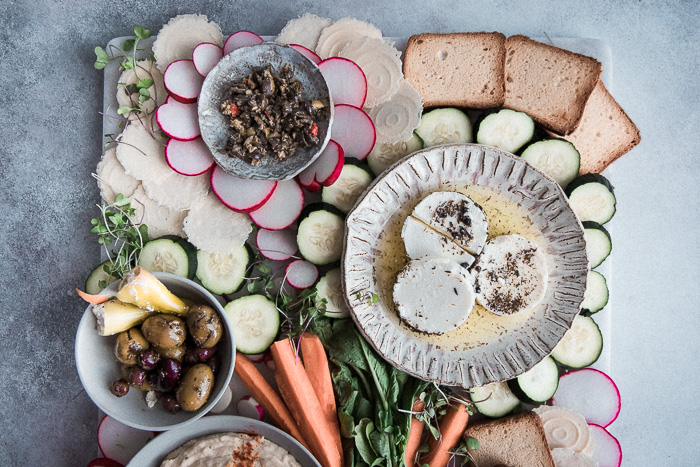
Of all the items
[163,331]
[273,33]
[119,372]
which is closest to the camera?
[163,331]

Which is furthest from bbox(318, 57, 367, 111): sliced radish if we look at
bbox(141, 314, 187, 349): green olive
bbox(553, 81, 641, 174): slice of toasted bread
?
bbox(141, 314, 187, 349): green olive

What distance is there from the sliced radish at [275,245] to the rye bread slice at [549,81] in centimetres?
121

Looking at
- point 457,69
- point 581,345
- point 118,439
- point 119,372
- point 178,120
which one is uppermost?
point 457,69

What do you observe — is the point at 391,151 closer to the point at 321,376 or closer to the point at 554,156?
the point at 554,156

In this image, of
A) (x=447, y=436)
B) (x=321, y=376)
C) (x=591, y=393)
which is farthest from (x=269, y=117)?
(x=591, y=393)

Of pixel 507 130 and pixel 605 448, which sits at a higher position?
pixel 507 130

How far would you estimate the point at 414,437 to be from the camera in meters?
2.27

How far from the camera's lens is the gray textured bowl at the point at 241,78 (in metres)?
2.11

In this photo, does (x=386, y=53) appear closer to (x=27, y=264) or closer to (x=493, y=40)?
(x=493, y=40)

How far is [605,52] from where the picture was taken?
2.39m

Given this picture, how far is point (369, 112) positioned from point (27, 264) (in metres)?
1.84

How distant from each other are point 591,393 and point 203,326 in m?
1.82

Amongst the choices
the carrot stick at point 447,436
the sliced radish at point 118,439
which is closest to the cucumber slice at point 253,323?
the sliced radish at point 118,439

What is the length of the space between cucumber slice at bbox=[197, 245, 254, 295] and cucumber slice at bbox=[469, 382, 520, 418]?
1.22 m
